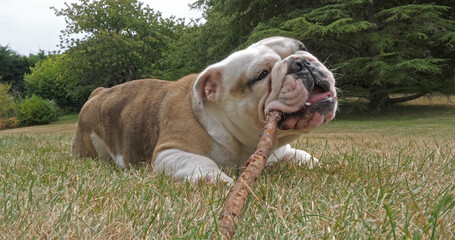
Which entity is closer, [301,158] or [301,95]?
[301,95]

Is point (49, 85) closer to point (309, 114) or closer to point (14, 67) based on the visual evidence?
point (14, 67)

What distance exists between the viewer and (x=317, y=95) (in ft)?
8.37

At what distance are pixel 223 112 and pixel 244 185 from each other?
1.35m

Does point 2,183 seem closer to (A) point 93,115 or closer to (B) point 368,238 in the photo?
(A) point 93,115

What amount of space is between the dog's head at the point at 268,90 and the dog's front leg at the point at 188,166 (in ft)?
1.24

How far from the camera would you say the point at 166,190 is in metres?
2.07

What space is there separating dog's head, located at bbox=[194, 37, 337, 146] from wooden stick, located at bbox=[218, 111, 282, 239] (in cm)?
17

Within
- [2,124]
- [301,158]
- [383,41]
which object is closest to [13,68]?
[2,124]

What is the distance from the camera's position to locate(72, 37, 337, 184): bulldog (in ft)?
A: 8.16

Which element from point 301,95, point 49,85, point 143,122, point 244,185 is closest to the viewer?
point 244,185

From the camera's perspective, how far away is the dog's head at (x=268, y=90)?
97.2 inches

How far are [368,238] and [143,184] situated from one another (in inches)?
52.4

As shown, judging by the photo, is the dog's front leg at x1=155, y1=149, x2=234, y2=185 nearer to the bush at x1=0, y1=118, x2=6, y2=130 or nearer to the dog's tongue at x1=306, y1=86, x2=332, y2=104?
the dog's tongue at x1=306, y1=86, x2=332, y2=104

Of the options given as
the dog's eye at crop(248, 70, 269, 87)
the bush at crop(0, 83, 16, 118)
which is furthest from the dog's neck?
the bush at crop(0, 83, 16, 118)
